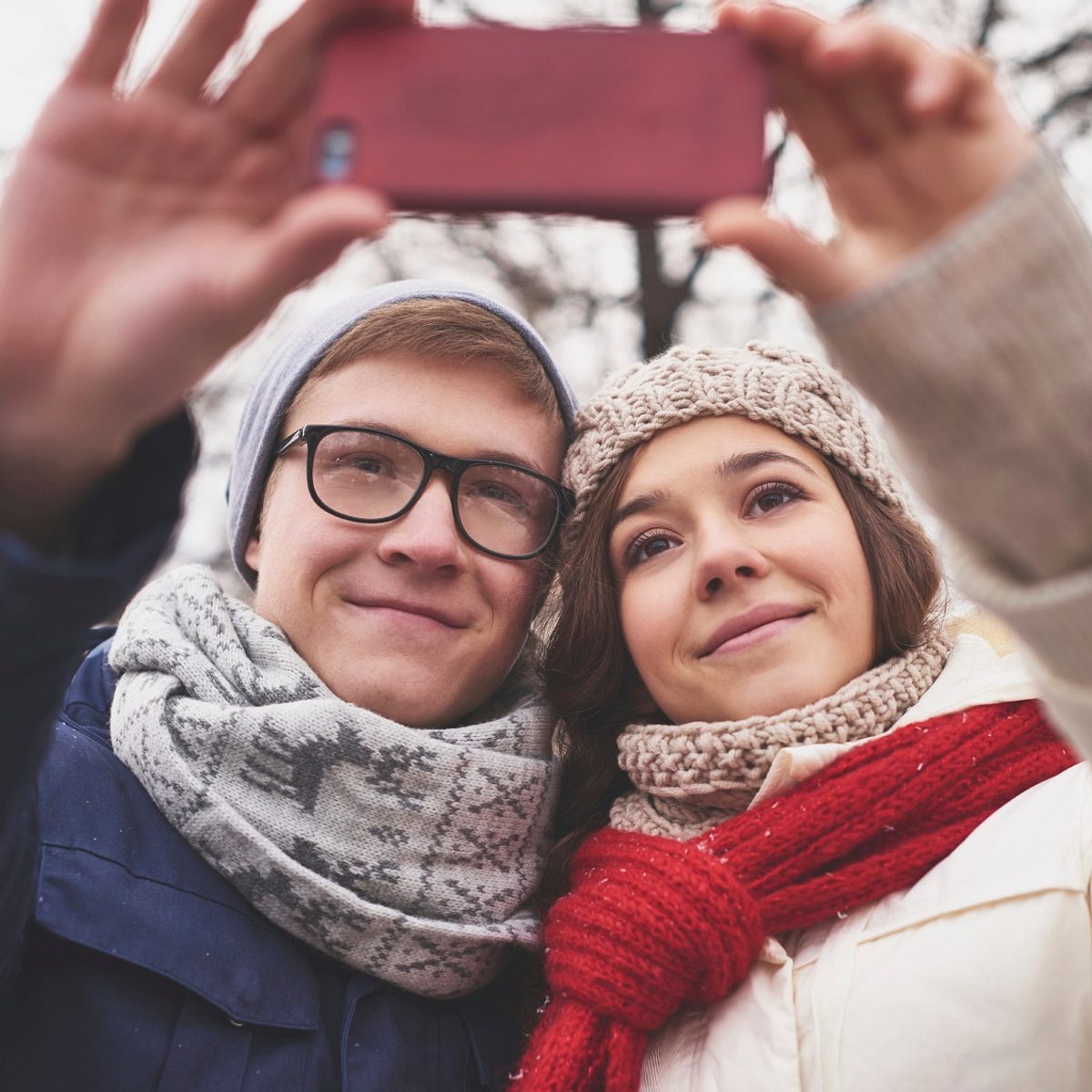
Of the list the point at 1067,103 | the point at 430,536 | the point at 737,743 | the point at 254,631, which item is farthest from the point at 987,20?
the point at 254,631

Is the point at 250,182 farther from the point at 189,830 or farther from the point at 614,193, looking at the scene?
the point at 189,830

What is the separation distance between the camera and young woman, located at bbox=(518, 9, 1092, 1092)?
3.55ft

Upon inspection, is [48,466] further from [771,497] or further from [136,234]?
[771,497]

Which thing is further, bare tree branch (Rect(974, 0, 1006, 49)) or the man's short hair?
bare tree branch (Rect(974, 0, 1006, 49))

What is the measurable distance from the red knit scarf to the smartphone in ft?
3.75

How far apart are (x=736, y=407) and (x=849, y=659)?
58 centimetres

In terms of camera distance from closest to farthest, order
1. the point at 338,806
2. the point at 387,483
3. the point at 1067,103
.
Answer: the point at 338,806 < the point at 387,483 < the point at 1067,103

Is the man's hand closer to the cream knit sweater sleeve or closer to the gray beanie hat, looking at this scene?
the cream knit sweater sleeve

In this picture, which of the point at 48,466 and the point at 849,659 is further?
the point at 849,659

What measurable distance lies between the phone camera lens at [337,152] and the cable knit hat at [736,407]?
1.20m

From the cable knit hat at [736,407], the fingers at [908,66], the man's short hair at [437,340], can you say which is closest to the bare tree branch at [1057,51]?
the cable knit hat at [736,407]

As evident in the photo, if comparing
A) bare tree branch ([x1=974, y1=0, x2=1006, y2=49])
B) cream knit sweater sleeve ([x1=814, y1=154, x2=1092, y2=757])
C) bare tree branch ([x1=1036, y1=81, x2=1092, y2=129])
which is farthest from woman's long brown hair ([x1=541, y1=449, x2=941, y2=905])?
bare tree branch ([x1=974, y1=0, x2=1006, y2=49])

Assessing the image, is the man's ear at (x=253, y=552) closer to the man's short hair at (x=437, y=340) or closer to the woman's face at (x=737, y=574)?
the man's short hair at (x=437, y=340)

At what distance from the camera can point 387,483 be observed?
235 centimetres
